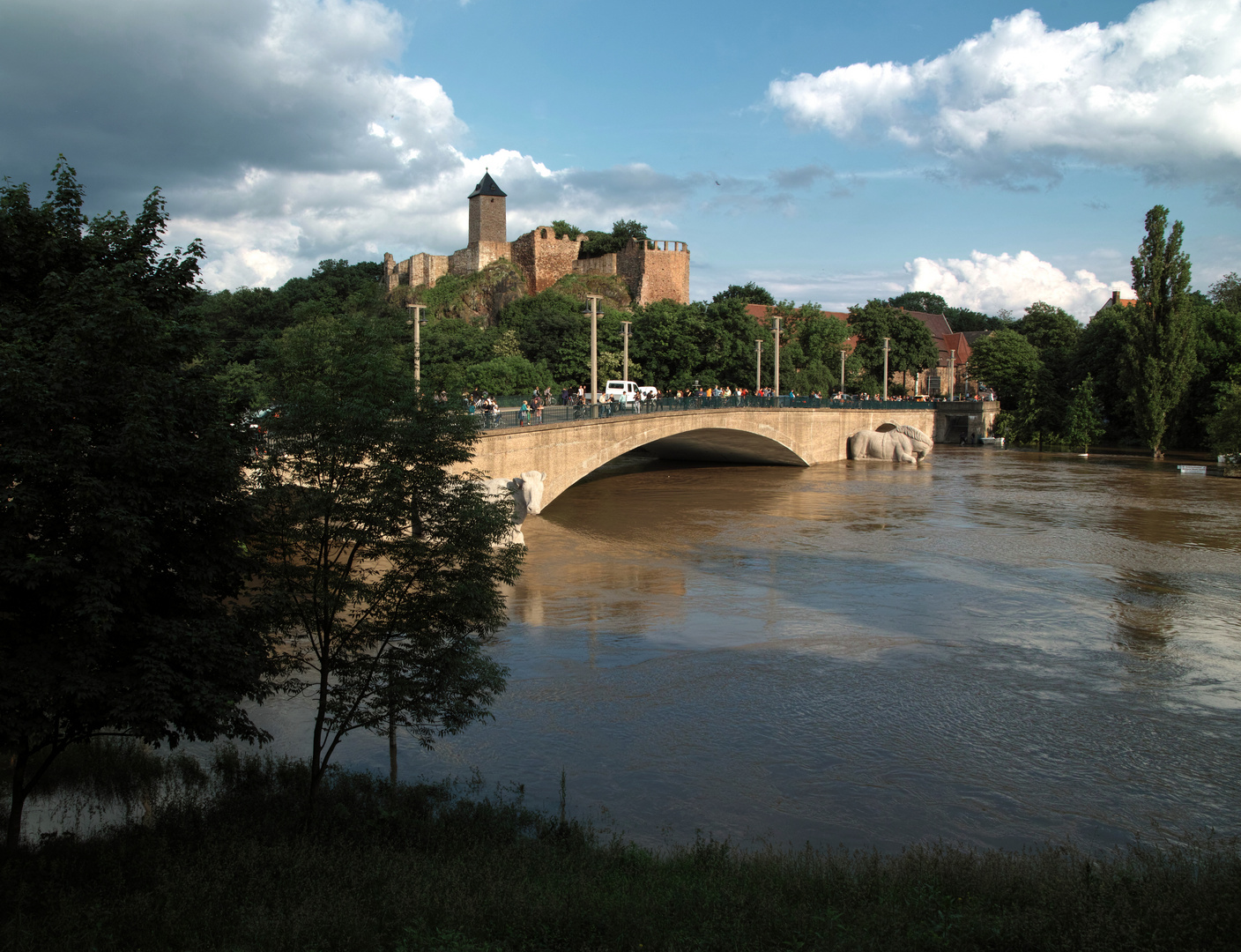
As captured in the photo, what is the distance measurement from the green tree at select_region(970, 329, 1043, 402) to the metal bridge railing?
62.8ft

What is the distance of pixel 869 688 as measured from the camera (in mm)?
16641

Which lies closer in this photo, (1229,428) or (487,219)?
(1229,428)

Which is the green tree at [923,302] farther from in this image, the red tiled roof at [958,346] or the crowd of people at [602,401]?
the crowd of people at [602,401]

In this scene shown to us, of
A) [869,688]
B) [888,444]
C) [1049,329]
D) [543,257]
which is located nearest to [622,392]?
[888,444]

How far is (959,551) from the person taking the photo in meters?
30.5

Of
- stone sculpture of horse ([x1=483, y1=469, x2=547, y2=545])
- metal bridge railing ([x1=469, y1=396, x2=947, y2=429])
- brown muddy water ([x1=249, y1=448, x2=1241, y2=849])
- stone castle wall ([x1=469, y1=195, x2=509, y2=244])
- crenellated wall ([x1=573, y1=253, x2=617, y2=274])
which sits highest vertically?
stone castle wall ([x1=469, y1=195, x2=509, y2=244])

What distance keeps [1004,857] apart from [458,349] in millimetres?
58417

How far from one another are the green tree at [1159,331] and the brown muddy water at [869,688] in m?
32.5

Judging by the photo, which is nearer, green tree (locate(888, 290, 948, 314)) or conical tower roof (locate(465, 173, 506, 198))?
conical tower roof (locate(465, 173, 506, 198))

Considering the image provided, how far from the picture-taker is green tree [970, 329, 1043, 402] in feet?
290

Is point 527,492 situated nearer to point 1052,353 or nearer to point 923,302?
point 1052,353

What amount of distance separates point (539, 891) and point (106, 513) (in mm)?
5138

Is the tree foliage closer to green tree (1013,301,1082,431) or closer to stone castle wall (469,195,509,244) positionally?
stone castle wall (469,195,509,244)

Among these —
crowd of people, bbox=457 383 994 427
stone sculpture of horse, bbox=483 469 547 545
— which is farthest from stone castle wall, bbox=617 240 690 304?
stone sculpture of horse, bbox=483 469 547 545
